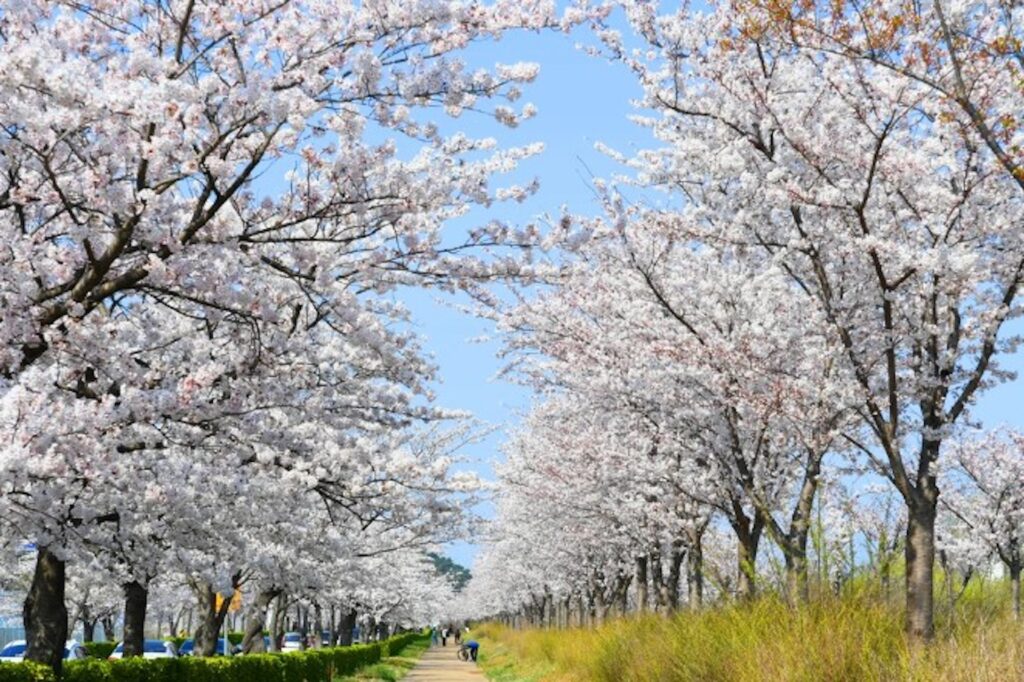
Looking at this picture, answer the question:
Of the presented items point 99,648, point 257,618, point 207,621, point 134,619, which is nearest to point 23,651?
point 257,618

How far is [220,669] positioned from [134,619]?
6.21 ft

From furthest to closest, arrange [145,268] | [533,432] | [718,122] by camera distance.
→ [533,432]
[718,122]
[145,268]

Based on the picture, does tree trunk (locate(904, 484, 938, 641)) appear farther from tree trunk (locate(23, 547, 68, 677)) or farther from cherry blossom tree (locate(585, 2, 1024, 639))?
tree trunk (locate(23, 547, 68, 677))

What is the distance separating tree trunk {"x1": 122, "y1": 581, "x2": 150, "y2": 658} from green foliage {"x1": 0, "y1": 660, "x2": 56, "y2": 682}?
714cm

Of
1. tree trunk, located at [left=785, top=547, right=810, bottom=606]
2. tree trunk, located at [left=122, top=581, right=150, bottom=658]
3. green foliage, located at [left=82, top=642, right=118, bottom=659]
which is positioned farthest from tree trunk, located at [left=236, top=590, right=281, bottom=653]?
A: tree trunk, located at [left=785, top=547, right=810, bottom=606]

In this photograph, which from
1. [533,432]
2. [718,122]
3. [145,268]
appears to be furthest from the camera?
[533,432]

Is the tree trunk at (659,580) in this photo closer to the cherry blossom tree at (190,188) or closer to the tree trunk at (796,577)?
the tree trunk at (796,577)

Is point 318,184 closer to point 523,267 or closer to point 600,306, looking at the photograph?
point 523,267

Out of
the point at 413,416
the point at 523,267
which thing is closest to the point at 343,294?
the point at 523,267

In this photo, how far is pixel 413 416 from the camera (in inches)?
489

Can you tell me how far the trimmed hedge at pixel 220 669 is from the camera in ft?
43.4

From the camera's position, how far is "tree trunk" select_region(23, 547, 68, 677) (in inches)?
481

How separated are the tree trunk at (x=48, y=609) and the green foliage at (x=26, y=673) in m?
0.95

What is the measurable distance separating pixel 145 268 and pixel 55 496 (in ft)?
7.92
